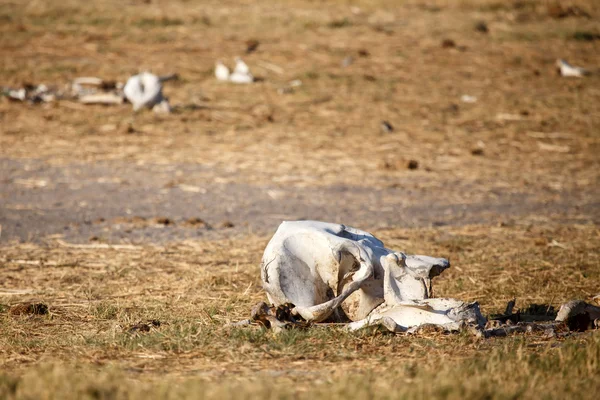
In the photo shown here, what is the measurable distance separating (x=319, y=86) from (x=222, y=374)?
10.8 metres

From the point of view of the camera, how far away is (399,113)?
13227 millimetres

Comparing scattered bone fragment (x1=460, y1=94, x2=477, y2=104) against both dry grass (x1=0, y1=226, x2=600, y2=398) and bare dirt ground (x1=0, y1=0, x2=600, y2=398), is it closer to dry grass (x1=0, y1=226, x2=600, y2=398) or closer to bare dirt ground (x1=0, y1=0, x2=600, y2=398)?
bare dirt ground (x1=0, y1=0, x2=600, y2=398)

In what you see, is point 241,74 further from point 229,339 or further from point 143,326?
point 229,339

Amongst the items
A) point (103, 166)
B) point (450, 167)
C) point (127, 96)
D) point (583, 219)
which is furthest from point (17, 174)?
Result: point (583, 219)

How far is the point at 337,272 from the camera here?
15.0 ft

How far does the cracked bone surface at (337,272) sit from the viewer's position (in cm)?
451

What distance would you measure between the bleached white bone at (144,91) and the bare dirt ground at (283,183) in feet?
0.70

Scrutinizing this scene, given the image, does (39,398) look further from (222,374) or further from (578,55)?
(578,55)

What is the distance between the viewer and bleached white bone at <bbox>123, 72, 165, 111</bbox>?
12766mm

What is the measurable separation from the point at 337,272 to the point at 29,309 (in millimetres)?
1898

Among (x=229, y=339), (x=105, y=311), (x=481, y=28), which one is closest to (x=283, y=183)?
(x=105, y=311)

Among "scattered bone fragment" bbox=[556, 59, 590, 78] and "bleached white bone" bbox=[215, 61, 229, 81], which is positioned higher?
"bleached white bone" bbox=[215, 61, 229, 81]

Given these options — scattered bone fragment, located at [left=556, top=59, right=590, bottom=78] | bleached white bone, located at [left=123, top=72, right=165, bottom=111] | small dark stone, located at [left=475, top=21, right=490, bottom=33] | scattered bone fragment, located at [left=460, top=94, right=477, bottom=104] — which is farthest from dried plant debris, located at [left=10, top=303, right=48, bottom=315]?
small dark stone, located at [left=475, top=21, right=490, bottom=33]

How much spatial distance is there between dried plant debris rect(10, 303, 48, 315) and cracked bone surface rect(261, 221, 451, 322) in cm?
149
